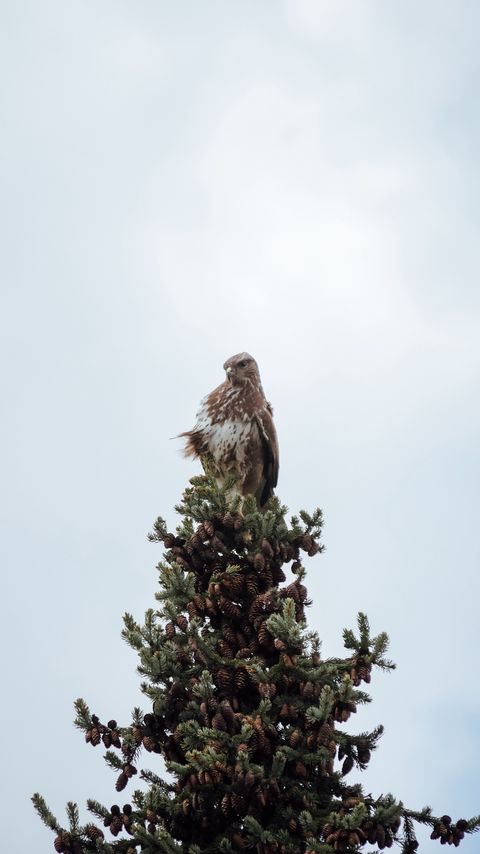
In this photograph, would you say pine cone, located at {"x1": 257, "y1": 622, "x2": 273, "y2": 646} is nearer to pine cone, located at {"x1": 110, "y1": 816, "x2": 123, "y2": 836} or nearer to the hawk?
pine cone, located at {"x1": 110, "y1": 816, "x2": 123, "y2": 836}

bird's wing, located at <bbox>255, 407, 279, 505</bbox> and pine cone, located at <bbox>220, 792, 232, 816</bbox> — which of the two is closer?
pine cone, located at <bbox>220, 792, 232, 816</bbox>

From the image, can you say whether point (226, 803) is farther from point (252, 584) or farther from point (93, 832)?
point (252, 584)

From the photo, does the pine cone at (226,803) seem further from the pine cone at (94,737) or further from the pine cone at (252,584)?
the pine cone at (252,584)

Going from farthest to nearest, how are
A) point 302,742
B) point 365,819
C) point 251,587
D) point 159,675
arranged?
point 251,587 → point 159,675 → point 302,742 → point 365,819

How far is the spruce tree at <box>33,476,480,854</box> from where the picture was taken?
4730 millimetres

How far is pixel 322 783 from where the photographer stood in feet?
17.0

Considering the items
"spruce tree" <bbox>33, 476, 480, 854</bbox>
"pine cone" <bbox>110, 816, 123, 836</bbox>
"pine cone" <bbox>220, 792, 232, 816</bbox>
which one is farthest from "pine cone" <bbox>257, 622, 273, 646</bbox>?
"pine cone" <bbox>110, 816, 123, 836</bbox>

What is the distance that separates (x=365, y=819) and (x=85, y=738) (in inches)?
66.4

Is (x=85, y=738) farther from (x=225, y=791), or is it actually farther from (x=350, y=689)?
(x=350, y=689)

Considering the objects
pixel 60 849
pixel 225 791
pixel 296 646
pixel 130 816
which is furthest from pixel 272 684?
pixel 60 849

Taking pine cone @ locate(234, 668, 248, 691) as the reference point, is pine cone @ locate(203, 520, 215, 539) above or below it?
above

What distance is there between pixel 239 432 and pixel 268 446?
1.13 ft

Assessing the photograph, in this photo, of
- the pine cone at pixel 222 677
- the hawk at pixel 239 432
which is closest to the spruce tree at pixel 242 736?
the pine cone at pixel 222 677

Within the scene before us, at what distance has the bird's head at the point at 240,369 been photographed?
852 cm
